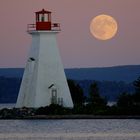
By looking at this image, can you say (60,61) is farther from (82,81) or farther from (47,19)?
(82,81)

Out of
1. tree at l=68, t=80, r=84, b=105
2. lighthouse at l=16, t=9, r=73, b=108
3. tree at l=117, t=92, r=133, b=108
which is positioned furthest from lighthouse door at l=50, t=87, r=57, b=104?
tree at l=68, t=80, r=84, b=105

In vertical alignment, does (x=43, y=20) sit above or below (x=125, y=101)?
above

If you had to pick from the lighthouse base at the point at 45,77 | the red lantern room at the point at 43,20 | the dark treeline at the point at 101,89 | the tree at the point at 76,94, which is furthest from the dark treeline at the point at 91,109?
the dark treeline at the point at 101,89

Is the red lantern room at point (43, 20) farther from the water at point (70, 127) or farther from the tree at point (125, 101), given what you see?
the tree at point (125, 101)

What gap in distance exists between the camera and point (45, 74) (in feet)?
276

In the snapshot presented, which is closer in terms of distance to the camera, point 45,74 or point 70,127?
point 70,127

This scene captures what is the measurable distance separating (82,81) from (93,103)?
68695 millimetres

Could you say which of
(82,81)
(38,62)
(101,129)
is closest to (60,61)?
(38,62)

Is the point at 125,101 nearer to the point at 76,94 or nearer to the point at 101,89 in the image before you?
the point at 76,94

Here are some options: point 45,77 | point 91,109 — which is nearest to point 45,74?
point 45,77

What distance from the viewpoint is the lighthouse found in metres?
83.9

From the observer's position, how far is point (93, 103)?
87.2 metres

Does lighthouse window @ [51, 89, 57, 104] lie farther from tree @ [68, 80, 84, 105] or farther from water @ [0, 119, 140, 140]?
tree @ [68, 80, 84, 105]

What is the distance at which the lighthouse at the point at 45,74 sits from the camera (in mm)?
83875
